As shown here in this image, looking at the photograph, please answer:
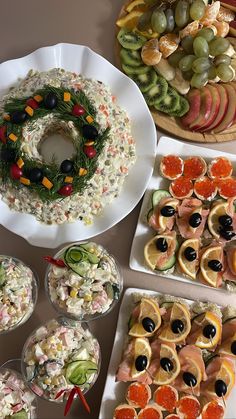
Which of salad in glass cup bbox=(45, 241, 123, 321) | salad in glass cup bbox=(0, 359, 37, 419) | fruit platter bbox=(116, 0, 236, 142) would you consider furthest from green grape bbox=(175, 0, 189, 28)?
salad in glass cup bbox=(0, 359, 37, 419)

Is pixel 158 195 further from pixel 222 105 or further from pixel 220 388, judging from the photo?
pixel 220 388

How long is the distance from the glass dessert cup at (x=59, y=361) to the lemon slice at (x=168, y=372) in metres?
0.26

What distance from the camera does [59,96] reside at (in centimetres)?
197

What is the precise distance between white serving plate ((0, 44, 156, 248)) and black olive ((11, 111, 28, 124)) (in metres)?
0.21

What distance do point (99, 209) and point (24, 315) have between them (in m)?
0.54

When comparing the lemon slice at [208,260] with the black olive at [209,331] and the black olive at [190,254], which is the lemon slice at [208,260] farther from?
the black olive at [209,331]

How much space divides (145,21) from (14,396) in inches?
66.9

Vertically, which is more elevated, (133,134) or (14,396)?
(133,134)

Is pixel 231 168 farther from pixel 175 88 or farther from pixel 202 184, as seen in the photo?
pixel 175 88

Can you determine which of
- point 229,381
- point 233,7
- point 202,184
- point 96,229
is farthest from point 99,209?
point 233,7

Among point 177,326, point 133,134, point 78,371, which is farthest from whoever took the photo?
point 133,134

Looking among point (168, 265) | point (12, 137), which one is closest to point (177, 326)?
point (168, 265)

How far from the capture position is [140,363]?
1.99 meters

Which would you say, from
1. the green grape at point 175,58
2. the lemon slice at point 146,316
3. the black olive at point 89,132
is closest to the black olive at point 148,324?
the lemon slice at point 146,316
